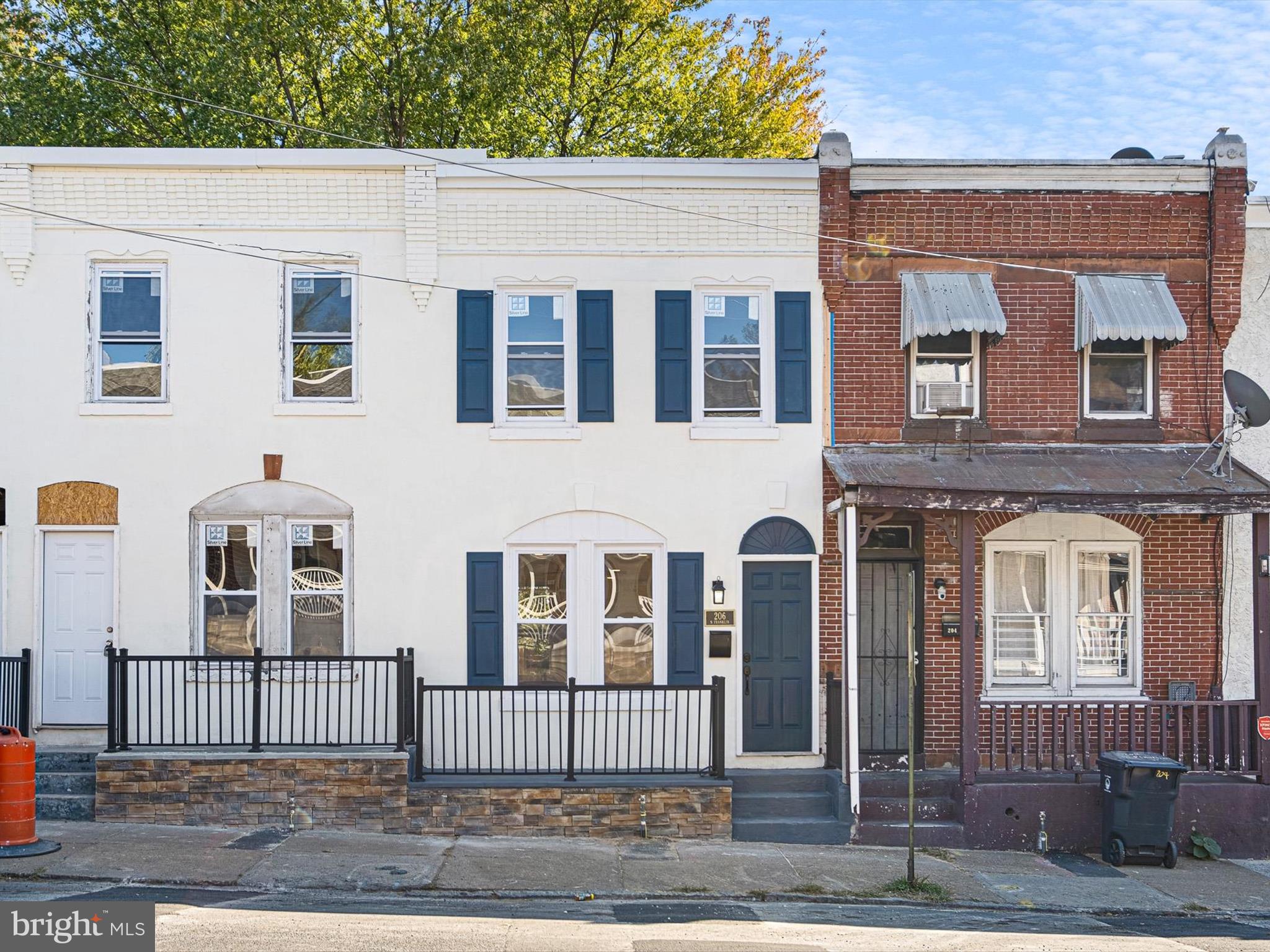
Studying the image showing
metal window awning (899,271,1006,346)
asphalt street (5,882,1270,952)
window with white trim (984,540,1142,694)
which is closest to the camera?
asphalt street (5,882,1270,952)

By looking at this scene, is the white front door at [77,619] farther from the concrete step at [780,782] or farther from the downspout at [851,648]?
the downspout at [851,648]

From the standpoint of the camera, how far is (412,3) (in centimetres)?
2253

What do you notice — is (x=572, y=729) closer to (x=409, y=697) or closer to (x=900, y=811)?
(x=409, y=697)

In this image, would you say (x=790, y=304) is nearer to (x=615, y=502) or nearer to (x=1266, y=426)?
(x=615, y=502)

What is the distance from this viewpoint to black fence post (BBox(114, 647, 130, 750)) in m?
12.1

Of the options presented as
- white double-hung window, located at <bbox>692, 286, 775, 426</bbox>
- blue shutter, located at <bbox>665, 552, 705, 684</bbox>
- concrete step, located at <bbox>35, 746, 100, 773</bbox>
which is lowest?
concrete step, located at <bbox>35, 746, 100, 773</bbox>

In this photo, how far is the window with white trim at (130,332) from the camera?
1315cm

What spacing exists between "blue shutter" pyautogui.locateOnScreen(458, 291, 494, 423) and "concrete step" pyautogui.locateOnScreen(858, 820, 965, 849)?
5737 millimetres

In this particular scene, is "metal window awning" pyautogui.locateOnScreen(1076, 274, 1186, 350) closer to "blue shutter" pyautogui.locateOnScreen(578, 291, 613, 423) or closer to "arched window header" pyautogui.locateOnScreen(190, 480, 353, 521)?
"blue shutter" pyautogui.locateOnScreen(578, 291, 613, 423)

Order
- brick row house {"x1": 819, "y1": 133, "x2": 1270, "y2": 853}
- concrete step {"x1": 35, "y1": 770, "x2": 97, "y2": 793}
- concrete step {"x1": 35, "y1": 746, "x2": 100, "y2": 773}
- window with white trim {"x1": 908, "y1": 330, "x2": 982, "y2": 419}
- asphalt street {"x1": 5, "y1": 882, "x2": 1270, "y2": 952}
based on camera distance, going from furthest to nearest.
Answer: window with white trim {"x1": 908, "y1": 330, "x2": 982, "y2": 419} → brick row house {"x1": 819, "y1": 133, "x2": 1270, "y2": 853} → concrete step {"x1": 35, "y1": 746, "x2": 100, "y2": 773} → concrete step {"x1": 35, "y1": 770, "x2": 97, "y2": 793} → asphalt street {"x1": 5, "y1": 882, "x2": 1270, "y2": 952}

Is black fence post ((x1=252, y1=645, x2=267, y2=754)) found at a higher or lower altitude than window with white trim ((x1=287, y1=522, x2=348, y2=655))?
lower

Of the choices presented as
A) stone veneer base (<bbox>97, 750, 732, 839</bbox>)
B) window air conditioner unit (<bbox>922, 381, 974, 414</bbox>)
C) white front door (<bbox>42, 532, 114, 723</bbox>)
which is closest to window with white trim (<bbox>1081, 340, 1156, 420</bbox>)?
window air conditioner unit (<bbox>922, 381, 974, 414</bbox>)

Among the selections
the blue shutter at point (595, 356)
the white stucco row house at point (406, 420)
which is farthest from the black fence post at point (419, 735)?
the blue shutter at point (595, 356)

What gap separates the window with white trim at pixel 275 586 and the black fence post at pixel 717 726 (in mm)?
3952
